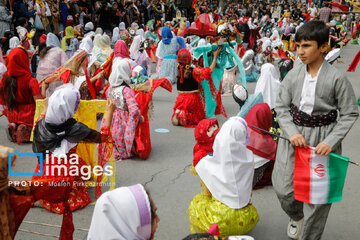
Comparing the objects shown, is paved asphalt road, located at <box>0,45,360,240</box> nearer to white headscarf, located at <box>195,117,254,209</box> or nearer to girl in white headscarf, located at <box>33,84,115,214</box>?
girl in white headscarf, located at <box>33,84,115,214</box>

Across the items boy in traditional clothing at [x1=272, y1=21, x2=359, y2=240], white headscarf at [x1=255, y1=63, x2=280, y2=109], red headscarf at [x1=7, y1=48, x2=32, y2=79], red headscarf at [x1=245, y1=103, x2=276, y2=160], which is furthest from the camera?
red headscarf at [x1=7, y1=48, x2=32, y2=79]

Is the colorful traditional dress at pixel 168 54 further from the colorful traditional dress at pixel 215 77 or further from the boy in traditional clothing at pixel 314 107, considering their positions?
the boy in traditional clothing at pixel 314 107

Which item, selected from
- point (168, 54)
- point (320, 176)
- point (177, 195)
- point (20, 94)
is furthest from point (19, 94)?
point (168, 54)

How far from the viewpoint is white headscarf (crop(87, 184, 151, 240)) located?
1.72 metres

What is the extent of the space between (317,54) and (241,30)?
10493mm

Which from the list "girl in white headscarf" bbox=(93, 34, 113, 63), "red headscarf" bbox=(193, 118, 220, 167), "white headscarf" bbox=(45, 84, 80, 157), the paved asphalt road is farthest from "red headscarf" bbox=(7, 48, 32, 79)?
"red headscarf" bbox=(193, 118, 220, 167)

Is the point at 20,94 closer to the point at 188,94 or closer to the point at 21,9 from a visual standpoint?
the point at 188,94

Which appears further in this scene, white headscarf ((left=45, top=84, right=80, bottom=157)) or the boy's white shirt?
white headscarf ((left=45, top=84, right=80, bottom=157))

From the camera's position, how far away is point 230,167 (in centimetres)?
274

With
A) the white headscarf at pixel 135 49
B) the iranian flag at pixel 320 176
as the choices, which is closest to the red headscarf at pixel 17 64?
the iranian flag at pixel 320 176

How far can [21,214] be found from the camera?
7.01ft

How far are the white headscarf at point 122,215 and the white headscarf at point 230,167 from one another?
1064 mm

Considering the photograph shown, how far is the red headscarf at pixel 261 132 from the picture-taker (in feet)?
12.1

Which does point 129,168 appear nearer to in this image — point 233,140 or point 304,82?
point 233,140
